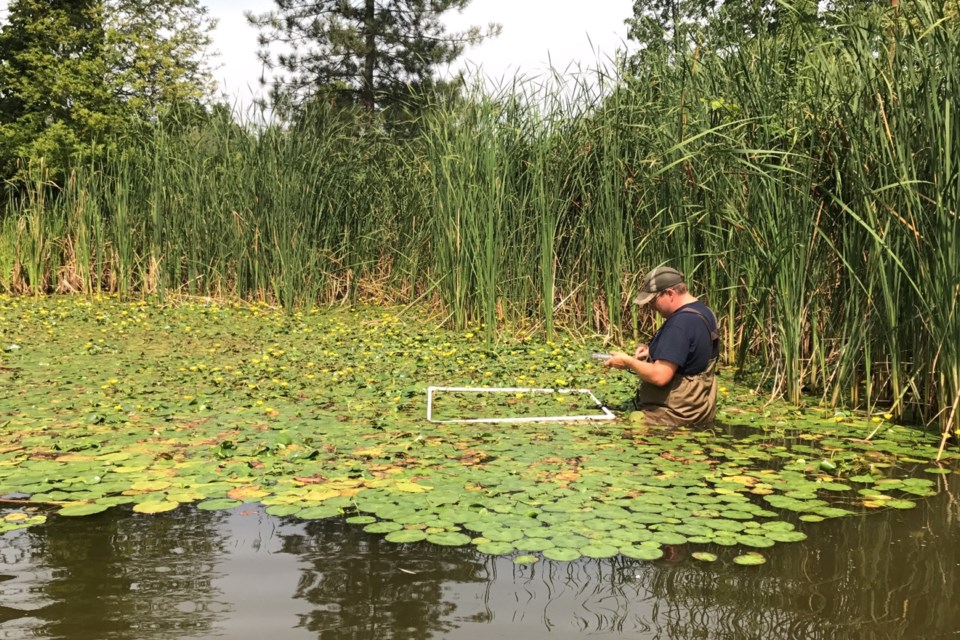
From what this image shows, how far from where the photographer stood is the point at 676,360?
15.3ft

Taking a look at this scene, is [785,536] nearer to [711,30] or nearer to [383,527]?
[383,527]

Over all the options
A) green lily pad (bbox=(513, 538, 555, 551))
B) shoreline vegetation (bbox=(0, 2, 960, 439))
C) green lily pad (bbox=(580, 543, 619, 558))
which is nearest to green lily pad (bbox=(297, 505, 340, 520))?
green lily pad (bbox=(513, 538, 555, 551))

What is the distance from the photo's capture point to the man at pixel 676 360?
15.4ft

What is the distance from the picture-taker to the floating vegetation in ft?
10.9

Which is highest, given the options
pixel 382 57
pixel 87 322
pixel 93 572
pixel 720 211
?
pixel 382 57

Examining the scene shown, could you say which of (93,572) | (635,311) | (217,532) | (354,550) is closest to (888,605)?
(354,550)

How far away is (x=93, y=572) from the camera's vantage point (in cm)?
286

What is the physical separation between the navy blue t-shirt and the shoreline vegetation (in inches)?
34.1

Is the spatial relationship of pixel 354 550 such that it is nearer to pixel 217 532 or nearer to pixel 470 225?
pixel 217 532

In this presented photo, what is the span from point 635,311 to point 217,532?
4.92 m

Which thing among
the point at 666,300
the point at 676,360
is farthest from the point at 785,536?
the point at 666,300

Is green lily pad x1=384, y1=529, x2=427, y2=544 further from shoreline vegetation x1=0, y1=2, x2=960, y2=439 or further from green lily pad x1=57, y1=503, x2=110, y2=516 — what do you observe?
shoreline vegetation x1=0, y1=2, x2=960, y2=439

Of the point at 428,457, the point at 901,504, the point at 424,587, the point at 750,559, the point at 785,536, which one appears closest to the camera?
the point at 424,587

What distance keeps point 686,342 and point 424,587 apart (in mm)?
2403
